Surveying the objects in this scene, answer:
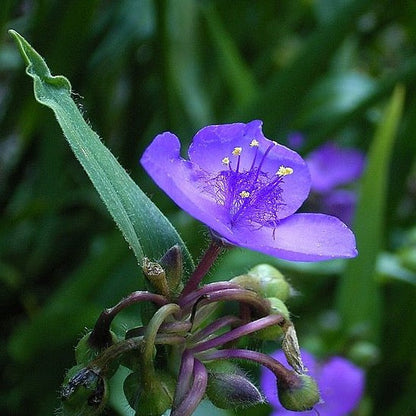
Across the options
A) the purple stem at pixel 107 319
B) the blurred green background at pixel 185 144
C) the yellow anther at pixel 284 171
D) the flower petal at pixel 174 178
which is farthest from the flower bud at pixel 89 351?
the blurred green background at pixel 185 144

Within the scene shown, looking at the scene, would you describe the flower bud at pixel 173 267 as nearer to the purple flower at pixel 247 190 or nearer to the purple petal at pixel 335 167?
the purple flower at pixel 247 190

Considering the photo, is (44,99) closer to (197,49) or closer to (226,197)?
(226,197)

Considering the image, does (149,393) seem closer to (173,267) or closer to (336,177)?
(173,267)

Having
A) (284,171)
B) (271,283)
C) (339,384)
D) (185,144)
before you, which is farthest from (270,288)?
(185,144)

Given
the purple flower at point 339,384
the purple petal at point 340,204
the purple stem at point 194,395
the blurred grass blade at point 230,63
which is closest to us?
the purple stem at point 194,395

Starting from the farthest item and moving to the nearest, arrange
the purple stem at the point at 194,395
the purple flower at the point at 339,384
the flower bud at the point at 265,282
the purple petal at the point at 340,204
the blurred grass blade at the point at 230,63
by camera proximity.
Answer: the purple petal at the point at 340,204, the blurred grass blade at the point at 230,63, the purple flower at the point at 339,384, the flower bud at the point at 265,282, the purple stem at the point at 194,395
